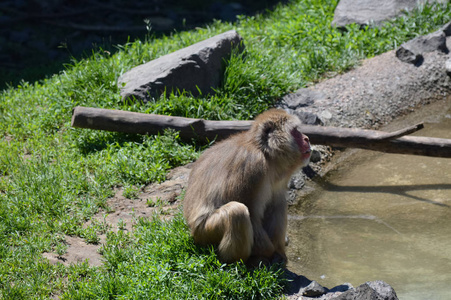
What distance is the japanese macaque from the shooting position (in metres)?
4.61

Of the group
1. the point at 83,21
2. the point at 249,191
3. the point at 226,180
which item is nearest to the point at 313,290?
the point at 249,191

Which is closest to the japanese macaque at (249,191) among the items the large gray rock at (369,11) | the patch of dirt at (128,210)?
the patch of dirt at (128,210)

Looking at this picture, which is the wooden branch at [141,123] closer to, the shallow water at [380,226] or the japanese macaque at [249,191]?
the shallow water at [380,226]

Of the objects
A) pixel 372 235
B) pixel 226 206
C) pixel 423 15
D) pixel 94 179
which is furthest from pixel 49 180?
pixel 423 15

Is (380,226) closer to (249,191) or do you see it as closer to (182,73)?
(249,191)

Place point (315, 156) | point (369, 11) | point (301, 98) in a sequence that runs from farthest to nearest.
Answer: point (369, 11)
point (301, 98)
point (315, 156)

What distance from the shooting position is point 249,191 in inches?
185

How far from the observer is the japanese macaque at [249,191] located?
461cm

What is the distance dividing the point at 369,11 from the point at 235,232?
694cm

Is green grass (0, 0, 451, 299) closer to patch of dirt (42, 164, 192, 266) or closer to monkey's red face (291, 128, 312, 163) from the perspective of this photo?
patch of dirt (42, 164, 192, 266)

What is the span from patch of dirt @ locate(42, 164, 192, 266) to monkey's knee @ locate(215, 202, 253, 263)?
1244 mm

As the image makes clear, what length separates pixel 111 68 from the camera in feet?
26.7

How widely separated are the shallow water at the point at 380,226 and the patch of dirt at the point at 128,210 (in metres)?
1.33

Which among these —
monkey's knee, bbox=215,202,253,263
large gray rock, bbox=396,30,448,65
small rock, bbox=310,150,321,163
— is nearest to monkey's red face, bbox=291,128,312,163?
monkey's knee, bbox=215,202,253,263
